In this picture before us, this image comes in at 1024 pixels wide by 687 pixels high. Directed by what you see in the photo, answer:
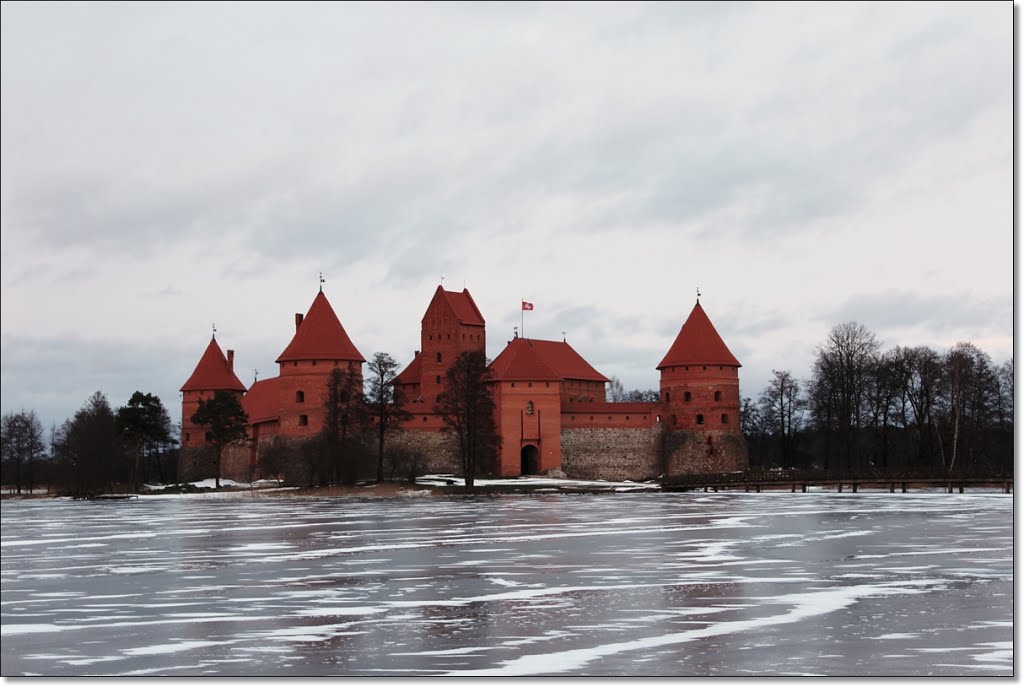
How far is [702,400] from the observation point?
197 ft

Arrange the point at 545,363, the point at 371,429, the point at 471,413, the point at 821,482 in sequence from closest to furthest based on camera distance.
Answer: the point at 821,482 < the point at 471,413 < the point at 371,429 < the point at 545,363

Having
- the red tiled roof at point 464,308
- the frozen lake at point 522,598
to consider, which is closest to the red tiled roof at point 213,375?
the red tiled roof at point 464,308

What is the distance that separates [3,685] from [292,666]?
2174 millimetres

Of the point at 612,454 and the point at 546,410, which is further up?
the point at 546,410

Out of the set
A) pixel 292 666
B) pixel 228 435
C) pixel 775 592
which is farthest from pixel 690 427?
pixel 292 666

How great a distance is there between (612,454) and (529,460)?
145 inches

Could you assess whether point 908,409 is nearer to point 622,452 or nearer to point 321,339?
point 622,452

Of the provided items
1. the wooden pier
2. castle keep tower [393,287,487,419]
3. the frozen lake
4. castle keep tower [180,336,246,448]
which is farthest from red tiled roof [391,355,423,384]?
the frozen lake

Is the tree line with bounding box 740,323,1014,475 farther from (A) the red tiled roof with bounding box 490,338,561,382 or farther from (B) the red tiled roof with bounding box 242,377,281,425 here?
(B) the red tiled roof with bounding box 242,377,281,425

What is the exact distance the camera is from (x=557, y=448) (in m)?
58.0

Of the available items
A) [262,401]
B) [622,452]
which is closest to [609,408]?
[622,452]

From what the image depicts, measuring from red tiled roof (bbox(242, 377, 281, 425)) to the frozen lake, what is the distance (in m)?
35.4

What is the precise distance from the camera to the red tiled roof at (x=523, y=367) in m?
58.2

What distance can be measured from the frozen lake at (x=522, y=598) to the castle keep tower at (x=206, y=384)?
41.0m
